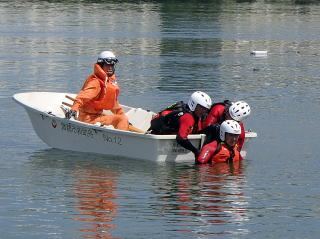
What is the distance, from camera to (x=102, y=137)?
22922 mm

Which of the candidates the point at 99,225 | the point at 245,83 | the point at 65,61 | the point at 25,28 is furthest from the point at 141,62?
the point at 99,225

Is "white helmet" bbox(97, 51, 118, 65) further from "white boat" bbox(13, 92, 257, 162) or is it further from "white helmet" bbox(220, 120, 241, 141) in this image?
"white helmet" bbox(220, 120, 241, 141)

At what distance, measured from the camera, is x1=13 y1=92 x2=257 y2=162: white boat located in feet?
72.0

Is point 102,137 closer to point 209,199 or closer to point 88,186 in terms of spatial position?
point 88,186

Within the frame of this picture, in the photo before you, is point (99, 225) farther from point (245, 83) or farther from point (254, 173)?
point (245, 83)

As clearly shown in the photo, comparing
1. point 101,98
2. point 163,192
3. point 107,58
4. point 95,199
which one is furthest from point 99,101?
point 95,199

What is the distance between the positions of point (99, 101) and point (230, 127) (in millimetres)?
3257

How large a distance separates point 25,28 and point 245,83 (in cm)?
2336

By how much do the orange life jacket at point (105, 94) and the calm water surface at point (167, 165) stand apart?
1111 millimetres

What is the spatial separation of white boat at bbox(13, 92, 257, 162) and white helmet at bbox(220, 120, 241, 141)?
47 centimetres

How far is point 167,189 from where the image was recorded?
20.4 metres

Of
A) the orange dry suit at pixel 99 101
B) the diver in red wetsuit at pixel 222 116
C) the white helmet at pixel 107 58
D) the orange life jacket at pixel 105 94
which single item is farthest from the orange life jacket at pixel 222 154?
the white helmet at pixel 107 58

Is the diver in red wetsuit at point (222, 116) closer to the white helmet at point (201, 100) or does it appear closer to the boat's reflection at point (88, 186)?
the white helmet at point (201, 100)

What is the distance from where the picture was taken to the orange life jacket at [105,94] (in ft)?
75.7
